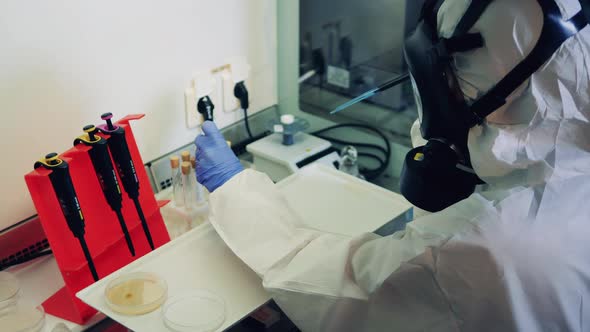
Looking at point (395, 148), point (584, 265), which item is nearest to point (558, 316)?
point (584, 265)

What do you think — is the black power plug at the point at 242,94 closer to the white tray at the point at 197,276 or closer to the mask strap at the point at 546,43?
the white tray at the point at 197,276

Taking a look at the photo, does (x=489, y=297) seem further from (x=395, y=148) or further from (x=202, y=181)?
(x=395, y=148)

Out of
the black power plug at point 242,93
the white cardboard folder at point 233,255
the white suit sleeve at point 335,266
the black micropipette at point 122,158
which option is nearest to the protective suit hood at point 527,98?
the white suit sleeve at point 335,266

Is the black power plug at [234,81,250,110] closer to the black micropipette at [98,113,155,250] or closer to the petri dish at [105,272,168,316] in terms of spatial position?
the black micropipette at [98,113,155,250]

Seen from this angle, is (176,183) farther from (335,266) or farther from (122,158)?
(335,266)

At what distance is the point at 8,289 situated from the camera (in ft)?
3.43

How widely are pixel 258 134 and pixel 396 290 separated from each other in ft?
3.17

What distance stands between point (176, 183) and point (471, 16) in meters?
0.83

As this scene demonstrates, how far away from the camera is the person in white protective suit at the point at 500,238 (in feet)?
2.30

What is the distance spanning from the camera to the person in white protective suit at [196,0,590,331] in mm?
700

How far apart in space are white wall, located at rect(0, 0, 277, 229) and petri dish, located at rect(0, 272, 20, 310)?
127 mm

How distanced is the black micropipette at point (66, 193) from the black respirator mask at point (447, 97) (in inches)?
24.2

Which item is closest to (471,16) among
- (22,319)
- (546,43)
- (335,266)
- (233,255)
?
(546,43)

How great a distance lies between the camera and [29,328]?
3.15ft
